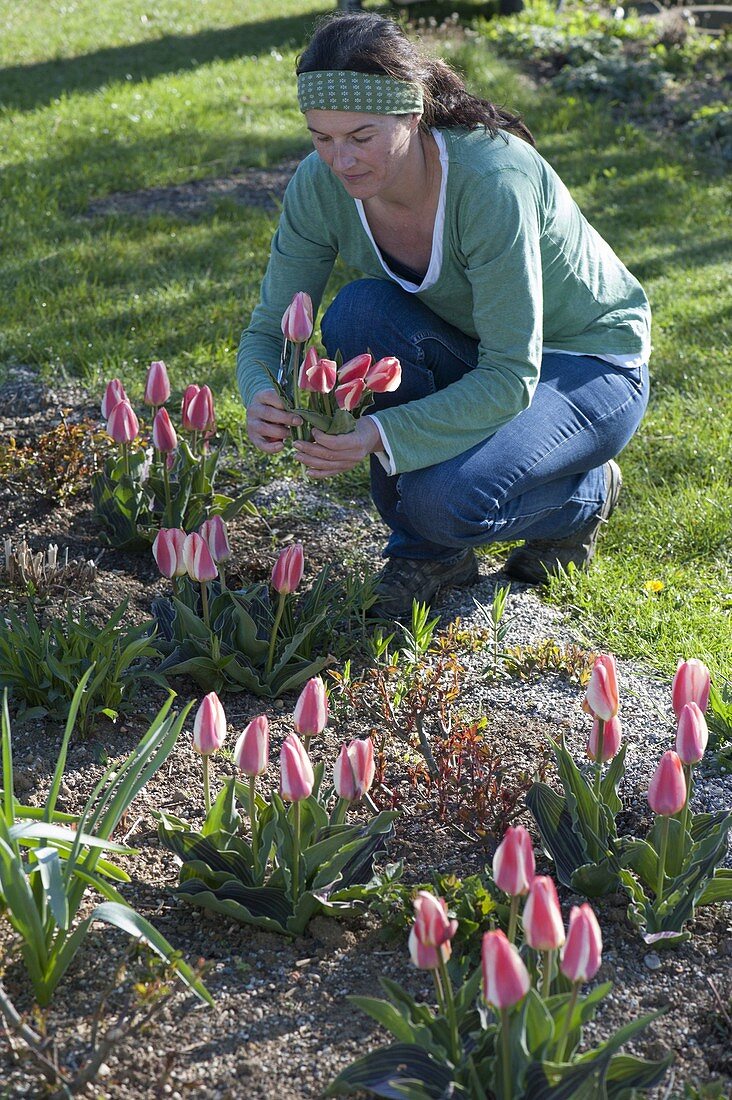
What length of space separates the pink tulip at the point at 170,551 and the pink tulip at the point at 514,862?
4.50 ft

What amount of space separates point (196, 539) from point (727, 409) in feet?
8.56

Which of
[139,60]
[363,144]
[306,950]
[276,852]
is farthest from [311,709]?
[139,60]

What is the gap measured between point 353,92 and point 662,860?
1.78 metres

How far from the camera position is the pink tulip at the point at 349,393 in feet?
8.57

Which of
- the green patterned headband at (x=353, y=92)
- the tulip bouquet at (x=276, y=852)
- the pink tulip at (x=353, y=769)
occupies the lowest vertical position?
the tulip bouquet at (x=276, y=852)

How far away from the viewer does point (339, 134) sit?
274 centimetres

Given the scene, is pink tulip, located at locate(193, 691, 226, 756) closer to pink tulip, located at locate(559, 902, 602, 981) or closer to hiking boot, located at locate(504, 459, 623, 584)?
pink tulip, located at locate(559, 902, 602, 981)

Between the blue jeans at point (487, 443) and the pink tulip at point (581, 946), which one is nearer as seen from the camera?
the pink tulip at point (581, 946)

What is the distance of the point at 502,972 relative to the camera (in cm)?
151

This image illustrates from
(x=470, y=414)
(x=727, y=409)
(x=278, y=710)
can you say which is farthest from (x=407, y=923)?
(x=727, y=409)

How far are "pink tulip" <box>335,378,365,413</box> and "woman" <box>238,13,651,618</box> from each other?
0.51 feet

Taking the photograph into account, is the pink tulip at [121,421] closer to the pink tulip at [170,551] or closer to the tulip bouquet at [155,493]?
the tulip bouquet at [155,493]

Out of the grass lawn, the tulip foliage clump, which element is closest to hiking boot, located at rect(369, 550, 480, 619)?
the grass lawn

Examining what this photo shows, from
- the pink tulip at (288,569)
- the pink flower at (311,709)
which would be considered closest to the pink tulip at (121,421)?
the pink tulip at (288,569)
